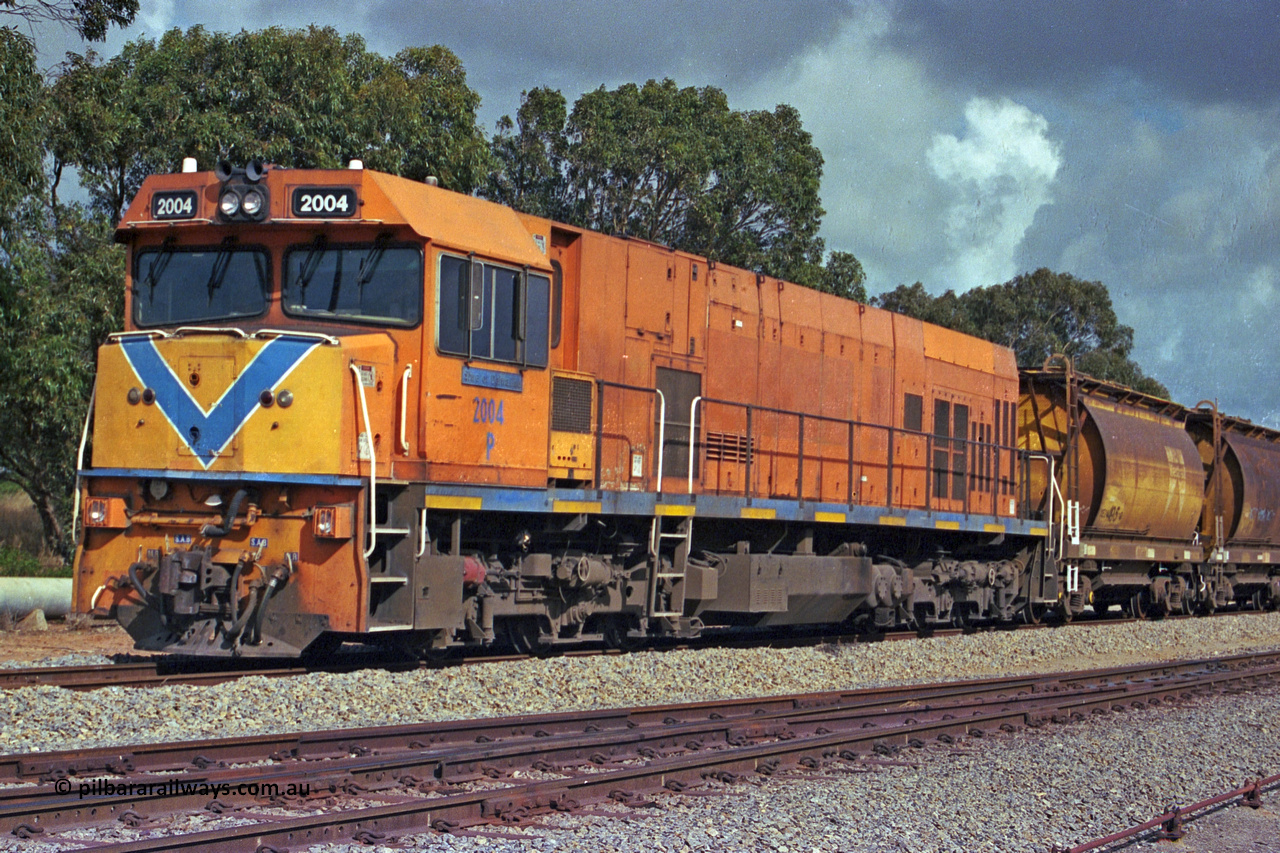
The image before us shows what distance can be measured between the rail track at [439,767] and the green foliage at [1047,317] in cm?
5016

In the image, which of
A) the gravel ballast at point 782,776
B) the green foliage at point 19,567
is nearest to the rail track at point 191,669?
the gravel ballast at point 782,776

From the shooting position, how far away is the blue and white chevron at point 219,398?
8.69 metres

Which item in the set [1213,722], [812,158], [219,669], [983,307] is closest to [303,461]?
[219,669]

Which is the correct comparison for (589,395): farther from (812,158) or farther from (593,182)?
(812,158)

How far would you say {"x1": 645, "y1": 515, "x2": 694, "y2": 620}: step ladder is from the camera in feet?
37.5

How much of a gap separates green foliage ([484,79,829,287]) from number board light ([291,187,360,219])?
22164 millimetres

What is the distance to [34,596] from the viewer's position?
1529cm

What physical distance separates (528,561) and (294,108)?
497 inches

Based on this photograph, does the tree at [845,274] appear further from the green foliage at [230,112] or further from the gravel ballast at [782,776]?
the gravel ballast at [782,776]

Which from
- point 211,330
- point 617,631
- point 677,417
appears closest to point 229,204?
point 211,330

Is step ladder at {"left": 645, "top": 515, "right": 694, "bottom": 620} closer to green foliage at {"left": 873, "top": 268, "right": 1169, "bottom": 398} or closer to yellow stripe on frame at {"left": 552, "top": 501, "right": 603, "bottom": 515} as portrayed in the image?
yellow stripe on frame at {"left": 552, "top": 501, "right": 603, "bottom": 515}

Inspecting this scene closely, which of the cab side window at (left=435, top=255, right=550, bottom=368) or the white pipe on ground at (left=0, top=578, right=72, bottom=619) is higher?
the cab side window at (left=435, top=255, right=550, bottom=368)

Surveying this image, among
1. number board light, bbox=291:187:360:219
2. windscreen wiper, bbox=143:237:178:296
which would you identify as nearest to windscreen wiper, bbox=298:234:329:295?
number board light, bbox=291:187:360:219

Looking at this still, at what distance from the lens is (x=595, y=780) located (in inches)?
257
